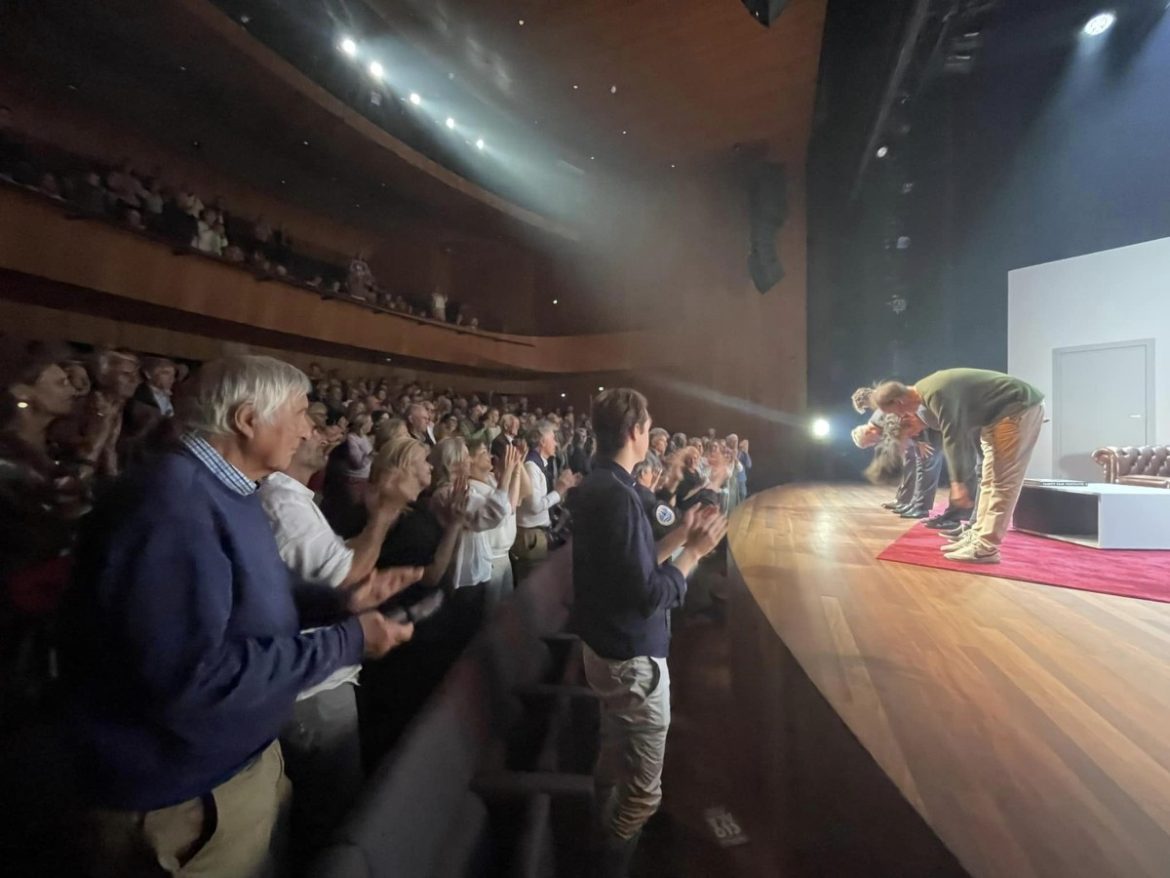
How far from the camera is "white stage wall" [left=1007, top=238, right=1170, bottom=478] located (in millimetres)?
3102

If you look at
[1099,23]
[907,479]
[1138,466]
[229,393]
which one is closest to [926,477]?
[907,479]

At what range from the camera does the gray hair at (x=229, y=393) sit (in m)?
0.78

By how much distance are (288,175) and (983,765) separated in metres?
3.72

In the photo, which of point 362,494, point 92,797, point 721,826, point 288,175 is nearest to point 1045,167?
point 721,826

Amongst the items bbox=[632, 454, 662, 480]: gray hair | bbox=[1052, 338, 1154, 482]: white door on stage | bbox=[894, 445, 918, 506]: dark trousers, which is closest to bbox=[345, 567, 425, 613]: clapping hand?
bbox=[632, 454, 662, 480]: gray hair

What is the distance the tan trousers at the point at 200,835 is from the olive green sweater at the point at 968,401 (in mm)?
3291

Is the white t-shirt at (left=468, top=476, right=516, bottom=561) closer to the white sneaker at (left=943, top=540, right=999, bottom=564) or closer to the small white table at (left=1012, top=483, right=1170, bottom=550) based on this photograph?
the white sneaker at (left=943, top=540, right=999, bottom=564)

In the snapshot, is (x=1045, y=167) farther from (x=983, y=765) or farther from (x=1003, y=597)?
(x=983, y=765)

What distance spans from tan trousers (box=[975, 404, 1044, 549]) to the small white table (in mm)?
776

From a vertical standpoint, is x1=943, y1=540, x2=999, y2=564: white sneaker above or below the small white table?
below

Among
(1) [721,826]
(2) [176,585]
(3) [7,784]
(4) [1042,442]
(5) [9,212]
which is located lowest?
(1) [721,826]

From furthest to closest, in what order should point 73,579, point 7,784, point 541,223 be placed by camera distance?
point 541,223, point 7,784, point 73,579

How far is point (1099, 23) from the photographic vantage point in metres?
3.12

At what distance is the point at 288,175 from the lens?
2.84 meters
